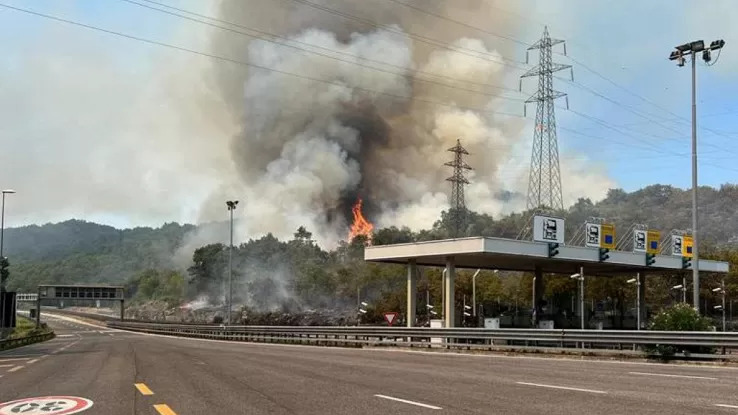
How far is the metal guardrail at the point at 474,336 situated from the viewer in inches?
831

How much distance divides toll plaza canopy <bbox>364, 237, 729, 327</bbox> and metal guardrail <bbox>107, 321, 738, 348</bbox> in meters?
5.11

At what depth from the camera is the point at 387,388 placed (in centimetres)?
1343

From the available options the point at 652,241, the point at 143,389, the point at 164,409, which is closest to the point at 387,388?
the point at 164,409

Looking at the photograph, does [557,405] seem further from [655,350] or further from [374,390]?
[655,350]

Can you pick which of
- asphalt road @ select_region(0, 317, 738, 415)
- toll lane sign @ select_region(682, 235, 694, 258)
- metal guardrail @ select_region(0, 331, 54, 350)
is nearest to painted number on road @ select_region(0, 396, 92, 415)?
asphalt road @ select_region(0, 317, 738, 415)

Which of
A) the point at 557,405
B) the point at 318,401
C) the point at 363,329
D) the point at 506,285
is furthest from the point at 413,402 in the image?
the point at 506,285

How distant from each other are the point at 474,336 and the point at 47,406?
20054 millimetres

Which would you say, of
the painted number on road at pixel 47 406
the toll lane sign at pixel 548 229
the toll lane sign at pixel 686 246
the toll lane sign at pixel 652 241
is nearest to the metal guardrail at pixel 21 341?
the toll lane sign at pixel 548 229

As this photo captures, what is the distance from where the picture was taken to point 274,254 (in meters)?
179

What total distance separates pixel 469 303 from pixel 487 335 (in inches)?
3082

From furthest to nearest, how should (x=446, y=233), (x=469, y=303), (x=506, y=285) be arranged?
(x=446, y=233), (x=506, y=285), (x=469, y=303)

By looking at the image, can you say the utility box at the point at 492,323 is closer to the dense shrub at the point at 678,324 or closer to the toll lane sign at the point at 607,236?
the toll lane sign at the point at 607,236

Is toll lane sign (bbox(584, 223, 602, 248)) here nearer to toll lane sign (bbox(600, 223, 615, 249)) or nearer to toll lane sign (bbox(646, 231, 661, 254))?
toll lane sign (bbox(600, 223, 615, 249))

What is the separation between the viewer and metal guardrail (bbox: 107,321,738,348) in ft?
69.3
